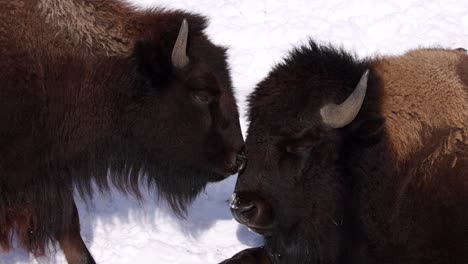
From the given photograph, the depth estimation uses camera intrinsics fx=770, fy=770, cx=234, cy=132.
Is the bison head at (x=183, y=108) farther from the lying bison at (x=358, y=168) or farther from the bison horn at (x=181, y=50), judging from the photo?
the lying bison at (x=358, y=168)

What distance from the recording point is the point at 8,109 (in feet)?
19.1

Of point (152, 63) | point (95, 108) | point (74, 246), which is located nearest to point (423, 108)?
point (152, 63)

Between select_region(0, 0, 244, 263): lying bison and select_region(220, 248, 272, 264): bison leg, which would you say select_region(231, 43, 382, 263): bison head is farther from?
select_region(0, 0, 244, 263): lying bison

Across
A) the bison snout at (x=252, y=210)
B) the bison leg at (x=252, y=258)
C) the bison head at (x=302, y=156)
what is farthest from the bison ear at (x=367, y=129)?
the bison leg at (x=252, y=258)

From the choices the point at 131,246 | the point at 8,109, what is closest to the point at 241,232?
the point at 131,246

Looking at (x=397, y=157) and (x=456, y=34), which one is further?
(x=456, y=34)

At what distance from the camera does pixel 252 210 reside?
5.08 metres

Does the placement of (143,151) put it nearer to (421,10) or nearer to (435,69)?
(435,69)

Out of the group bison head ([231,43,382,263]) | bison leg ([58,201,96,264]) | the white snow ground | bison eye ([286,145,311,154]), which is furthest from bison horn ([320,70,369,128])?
bison leg ([58,201,96,264])

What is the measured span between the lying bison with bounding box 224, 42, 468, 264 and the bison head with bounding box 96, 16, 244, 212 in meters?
1.09

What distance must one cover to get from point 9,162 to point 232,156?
1.76 meters

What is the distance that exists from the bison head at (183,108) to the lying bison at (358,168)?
1.09 m

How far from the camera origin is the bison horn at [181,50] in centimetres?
593

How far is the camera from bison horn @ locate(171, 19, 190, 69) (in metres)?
5.93
